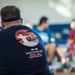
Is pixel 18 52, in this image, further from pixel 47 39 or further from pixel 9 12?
pixel 47 39

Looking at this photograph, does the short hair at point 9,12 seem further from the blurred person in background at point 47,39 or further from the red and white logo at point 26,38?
the blurred person in background at point 47,39

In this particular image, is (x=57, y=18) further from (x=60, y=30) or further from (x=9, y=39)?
(x=9, y=39)

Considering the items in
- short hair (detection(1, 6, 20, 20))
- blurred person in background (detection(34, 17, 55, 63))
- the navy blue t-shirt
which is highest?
short hair (detection(1, 6, 20, 20))

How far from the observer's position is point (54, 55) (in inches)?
219

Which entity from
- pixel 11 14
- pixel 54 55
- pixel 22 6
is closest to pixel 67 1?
pixel 22 6

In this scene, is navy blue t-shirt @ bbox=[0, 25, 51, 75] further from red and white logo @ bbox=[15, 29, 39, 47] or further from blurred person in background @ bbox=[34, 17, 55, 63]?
blurred person in background @ bbox=[34, 17, 55, 63]

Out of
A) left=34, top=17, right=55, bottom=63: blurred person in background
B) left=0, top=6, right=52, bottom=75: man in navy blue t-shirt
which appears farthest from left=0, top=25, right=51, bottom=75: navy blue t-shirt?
left=34, top=17, right=55, bottom=63: blurred person in background

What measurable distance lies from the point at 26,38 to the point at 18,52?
0.32 ft

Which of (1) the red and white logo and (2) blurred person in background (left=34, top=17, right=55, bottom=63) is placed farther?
(2) blurred person in background (left=34, top=17, right=55, bottom=63)

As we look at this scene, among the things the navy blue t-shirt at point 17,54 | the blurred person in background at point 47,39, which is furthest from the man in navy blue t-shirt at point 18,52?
the blurred person in background at point 47,39

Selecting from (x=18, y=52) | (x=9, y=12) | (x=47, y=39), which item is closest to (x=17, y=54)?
(x=18, y=52)

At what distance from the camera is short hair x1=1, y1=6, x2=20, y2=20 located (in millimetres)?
1837

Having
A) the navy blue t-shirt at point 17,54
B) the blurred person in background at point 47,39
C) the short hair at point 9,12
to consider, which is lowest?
the blurred person in background at point 47,39

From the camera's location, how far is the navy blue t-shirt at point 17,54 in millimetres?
1782
